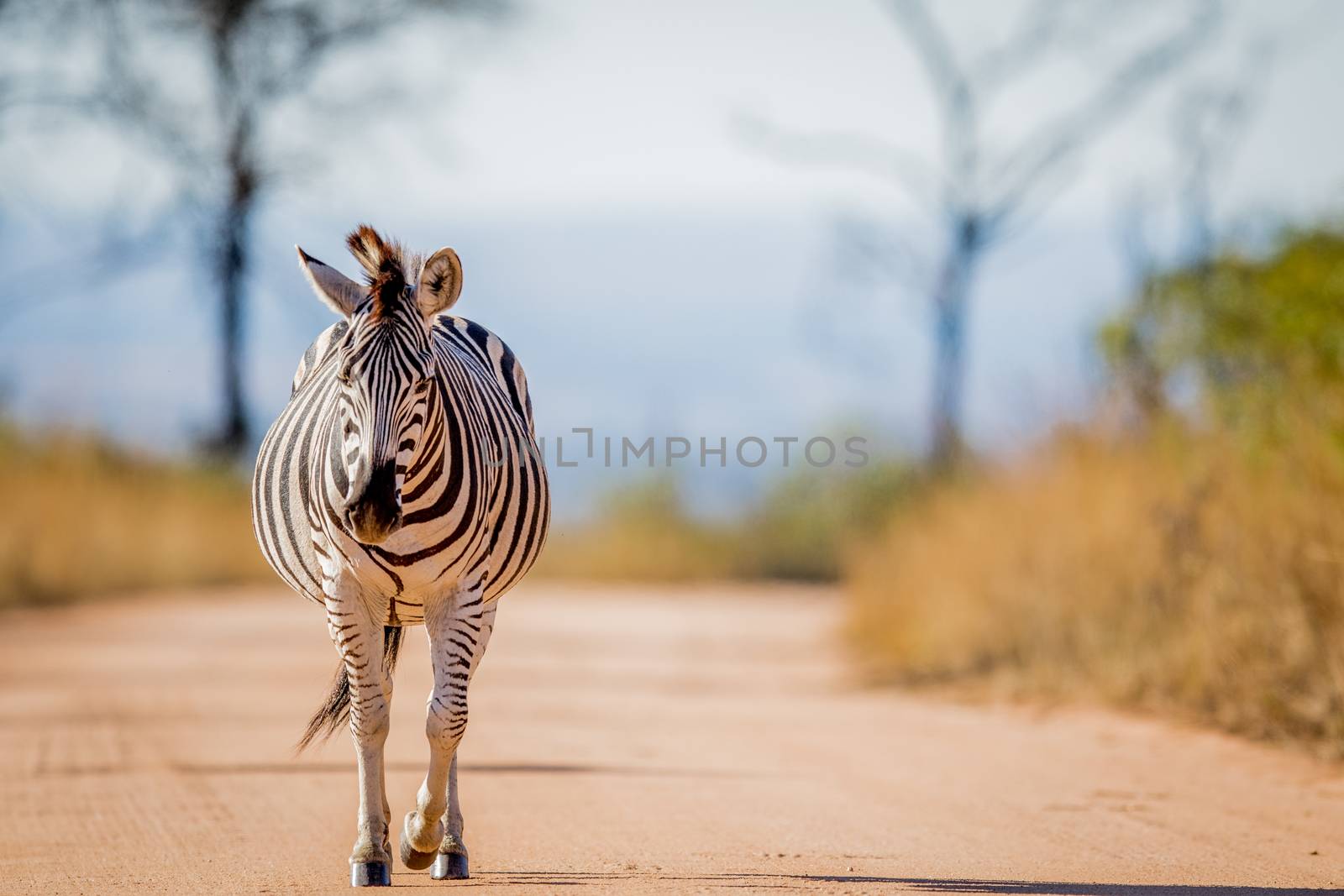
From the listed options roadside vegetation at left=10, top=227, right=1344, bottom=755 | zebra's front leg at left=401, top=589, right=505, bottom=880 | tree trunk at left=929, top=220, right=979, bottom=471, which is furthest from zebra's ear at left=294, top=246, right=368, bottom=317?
tree trunk at left=929, top=220, right=979, bottom=471

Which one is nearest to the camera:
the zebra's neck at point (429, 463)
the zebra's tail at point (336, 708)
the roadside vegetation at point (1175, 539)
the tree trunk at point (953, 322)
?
the zebra's neck at point (429, 463)

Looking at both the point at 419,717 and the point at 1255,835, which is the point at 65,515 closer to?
the point at 419,717

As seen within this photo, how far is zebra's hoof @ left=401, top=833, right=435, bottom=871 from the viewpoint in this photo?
5.55m

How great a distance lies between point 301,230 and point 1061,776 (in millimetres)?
Answer: 22082

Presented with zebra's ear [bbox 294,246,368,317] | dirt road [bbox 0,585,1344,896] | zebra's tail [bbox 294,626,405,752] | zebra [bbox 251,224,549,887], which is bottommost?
dirt road [bbox 0,585,1344,896]

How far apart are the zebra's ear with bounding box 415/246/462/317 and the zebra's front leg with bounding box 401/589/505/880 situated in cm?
99

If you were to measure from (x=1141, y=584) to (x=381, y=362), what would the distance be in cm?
714

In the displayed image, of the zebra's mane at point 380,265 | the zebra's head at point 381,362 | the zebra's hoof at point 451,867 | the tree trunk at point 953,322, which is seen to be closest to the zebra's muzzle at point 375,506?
the zebra's head at point 381,362

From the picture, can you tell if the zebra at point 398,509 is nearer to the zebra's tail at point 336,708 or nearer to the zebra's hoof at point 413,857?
the zebra's hoof at point 413,857

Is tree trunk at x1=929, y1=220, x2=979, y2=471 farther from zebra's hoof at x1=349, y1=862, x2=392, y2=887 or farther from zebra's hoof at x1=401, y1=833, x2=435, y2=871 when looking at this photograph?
zebra's hoof at x1=349, y1=862, x2=392, y2=887

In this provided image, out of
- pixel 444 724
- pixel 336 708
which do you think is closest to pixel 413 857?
pixel 444 724

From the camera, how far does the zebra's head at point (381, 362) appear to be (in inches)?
192

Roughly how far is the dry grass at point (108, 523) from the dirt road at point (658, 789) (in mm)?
3828

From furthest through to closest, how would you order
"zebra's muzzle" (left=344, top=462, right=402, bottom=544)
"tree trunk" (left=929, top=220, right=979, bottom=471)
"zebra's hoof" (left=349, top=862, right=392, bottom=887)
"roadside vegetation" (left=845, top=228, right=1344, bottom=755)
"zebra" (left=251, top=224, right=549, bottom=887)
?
1. "tree trunk" (left=929, top=220, right=979, bottom=471)
2. "roadside vegetation" (left=845, top=228, right=1344, bottom=755)
3. "zebra's hoof" (left=349, top=862, right=392, bottom=887)
4. "zebra" (left=251, top=224, right=549, bottom=887)
5. "zebra's muzzle" (left=344, top=462, right=402, bottom=544)
